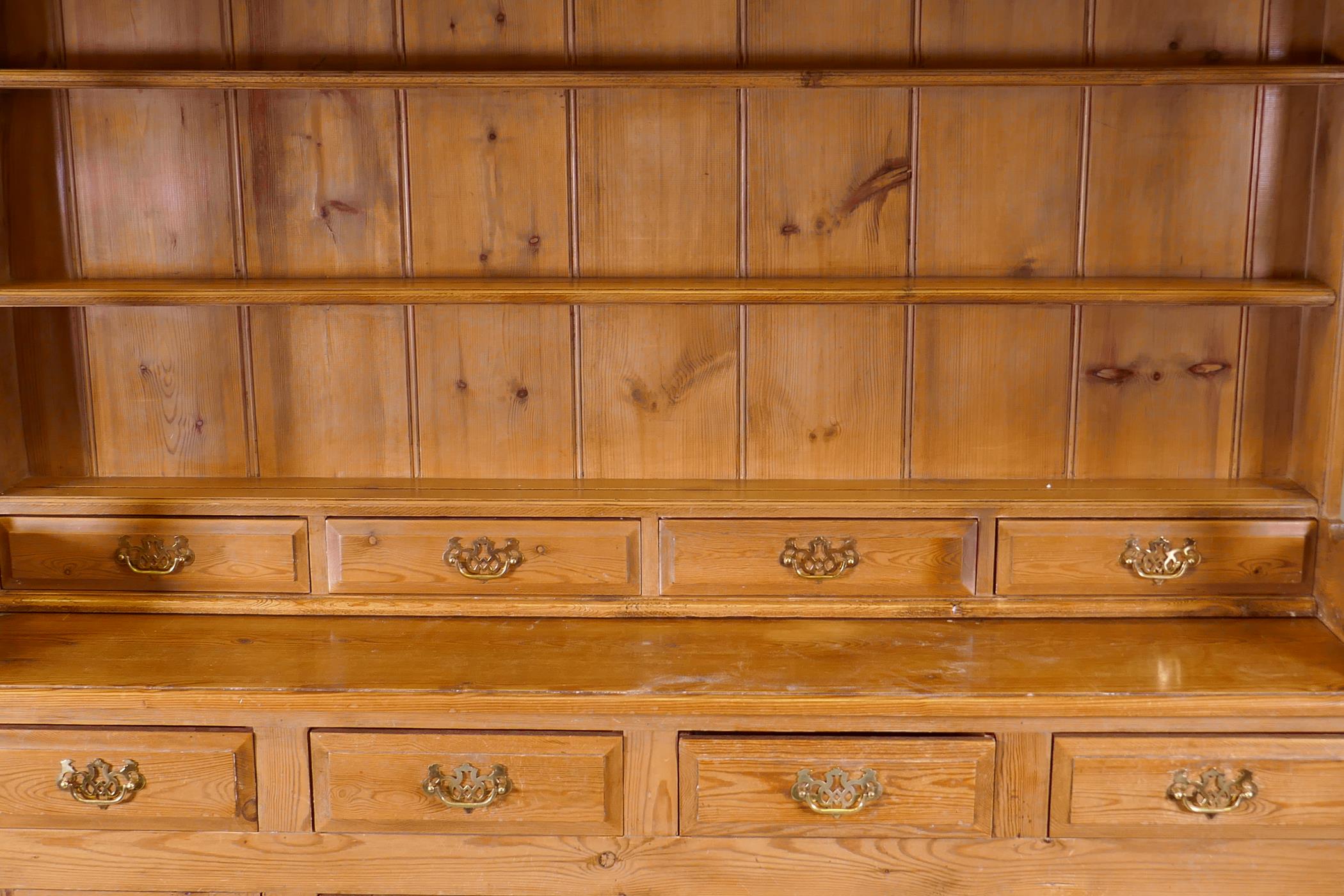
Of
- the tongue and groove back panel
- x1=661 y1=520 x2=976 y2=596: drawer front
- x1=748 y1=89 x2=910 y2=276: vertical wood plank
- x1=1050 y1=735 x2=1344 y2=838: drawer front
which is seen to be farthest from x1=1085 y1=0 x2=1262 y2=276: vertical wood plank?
x1=1050 y1=735 x2=1344 y2=838: drawer front

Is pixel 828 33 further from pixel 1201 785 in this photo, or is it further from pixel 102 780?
pixel 102 780

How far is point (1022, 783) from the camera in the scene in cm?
170

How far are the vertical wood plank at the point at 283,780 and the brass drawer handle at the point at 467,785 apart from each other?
0.58 ft

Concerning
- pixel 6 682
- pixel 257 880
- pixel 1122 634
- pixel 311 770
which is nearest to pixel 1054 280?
pixel 1122 634

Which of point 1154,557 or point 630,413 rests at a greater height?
point 630,413

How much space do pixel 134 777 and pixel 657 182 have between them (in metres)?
1.23

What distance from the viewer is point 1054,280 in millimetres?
1997

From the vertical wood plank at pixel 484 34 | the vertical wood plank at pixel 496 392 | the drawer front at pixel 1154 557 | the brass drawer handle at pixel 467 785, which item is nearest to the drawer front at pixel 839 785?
the brass drawer handle at pixel 467 785

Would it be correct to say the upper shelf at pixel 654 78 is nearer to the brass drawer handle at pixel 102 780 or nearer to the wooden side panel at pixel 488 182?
the wooden side panel at pixel 488 182

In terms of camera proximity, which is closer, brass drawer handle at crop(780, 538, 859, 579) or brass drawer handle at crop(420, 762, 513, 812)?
brass drawer handle at crop(420, 762, 513, 812)

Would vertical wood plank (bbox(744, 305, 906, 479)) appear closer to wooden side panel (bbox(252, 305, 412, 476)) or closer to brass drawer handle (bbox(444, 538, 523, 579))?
brass drawer handle (bbox(444, 538, 523, 579))

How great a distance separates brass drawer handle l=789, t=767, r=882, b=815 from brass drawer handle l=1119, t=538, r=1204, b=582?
61 centimetres

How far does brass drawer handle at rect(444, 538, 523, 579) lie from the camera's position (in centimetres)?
200

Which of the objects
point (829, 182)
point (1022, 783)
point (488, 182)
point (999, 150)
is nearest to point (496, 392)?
point (488, 182)
